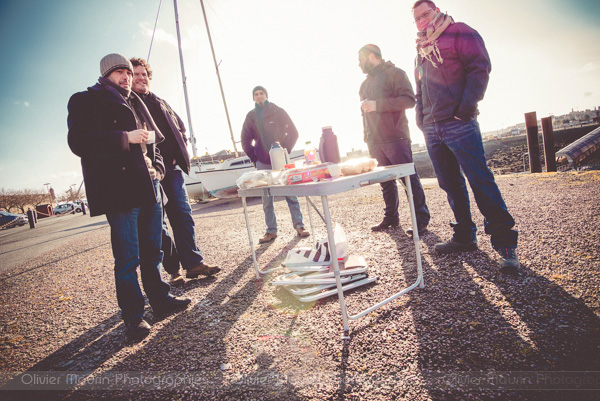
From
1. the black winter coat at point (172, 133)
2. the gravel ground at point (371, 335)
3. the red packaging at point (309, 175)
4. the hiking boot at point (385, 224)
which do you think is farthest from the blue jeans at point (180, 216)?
the hiking boot at point (385, 224)

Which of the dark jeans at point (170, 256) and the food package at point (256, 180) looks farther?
the dark jeans at point (170, 256)

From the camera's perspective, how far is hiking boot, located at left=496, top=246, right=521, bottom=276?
2029mm

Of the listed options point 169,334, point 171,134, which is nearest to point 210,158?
point 171,134

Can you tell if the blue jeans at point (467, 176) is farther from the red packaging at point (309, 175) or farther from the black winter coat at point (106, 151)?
the black winter coat at point (106, 151)

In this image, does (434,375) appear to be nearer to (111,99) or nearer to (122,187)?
(122,187)

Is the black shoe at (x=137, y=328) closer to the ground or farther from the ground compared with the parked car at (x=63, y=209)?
closer to the ground

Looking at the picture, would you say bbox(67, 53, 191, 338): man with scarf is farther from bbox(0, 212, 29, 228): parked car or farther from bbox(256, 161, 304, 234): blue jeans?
bbox(0, 212, 29, 228): parked car

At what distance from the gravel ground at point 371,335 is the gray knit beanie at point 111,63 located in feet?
6.56

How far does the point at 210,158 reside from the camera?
17250 mm

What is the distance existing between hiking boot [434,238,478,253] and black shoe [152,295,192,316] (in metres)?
2.41

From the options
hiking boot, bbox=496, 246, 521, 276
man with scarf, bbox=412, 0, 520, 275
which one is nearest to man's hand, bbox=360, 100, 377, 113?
man with scarf, bbox=412, 0, 520, 275

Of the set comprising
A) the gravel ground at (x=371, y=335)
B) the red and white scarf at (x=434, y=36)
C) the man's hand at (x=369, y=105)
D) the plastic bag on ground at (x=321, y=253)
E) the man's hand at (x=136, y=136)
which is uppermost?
the red and white scarf at (x=434, y=36)

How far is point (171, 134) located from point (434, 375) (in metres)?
2.95

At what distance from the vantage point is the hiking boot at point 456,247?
262 cm
